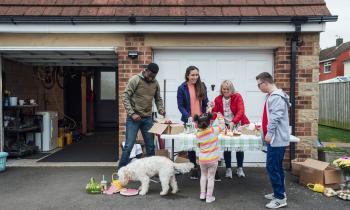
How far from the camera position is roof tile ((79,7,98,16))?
7.13m

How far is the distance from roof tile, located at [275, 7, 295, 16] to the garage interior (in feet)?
11.4

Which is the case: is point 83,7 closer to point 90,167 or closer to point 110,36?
point 110,36

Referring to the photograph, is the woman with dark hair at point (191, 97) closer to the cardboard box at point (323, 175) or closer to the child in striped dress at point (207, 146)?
the child in striped dress at point (207, 146)

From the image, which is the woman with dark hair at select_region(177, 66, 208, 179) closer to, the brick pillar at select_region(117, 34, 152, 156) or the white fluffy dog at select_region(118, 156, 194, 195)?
the white fluffy dog at select_region(118, 156, 194, 195)

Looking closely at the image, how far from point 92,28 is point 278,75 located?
12.5 ft

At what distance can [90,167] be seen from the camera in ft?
23.8

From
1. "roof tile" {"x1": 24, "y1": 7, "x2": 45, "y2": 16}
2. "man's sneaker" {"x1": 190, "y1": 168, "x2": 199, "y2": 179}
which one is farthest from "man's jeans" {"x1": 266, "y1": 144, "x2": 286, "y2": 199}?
"roof tile" {"x1": 24, "y1": 7, "x2": 45, "y2": 16}

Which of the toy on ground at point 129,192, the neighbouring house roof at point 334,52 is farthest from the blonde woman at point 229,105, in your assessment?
the neighbouring house roof at point 334,52

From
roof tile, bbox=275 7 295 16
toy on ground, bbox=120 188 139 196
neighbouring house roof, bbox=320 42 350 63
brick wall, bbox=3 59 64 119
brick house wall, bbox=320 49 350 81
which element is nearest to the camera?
toy on ground, bbox=120 188 139 196

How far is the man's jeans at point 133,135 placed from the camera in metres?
5.98

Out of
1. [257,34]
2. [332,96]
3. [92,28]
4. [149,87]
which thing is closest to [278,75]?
[257,34]

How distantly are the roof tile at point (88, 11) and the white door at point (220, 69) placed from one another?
1457 mm

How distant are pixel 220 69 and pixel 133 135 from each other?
2.54m

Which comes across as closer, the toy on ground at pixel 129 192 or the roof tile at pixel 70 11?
the toy on ground at pixel 129 192
